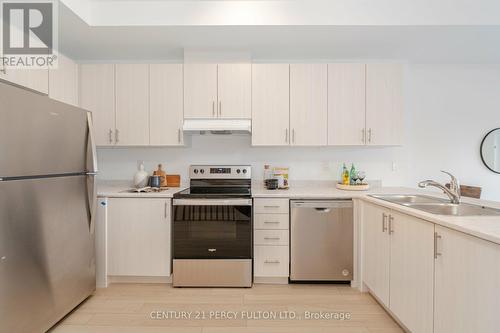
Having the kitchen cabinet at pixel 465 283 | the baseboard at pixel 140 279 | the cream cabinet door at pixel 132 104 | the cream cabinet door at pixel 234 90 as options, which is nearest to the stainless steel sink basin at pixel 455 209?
the kitchen cabinet at pixel 465 283

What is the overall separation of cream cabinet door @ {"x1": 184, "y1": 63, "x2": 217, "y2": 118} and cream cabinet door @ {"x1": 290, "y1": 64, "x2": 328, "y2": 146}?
0.84 meters

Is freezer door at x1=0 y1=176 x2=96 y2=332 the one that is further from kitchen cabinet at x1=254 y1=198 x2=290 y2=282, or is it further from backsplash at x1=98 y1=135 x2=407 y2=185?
kitchen cabinet at x1=254 y1=198 x2=290 y2=282

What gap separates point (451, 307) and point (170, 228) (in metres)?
2.18

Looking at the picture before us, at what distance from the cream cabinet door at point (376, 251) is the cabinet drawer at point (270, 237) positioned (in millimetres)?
742

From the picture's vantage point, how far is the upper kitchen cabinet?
8.68 feet

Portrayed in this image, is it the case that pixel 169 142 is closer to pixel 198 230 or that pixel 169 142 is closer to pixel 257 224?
pixel 198 230

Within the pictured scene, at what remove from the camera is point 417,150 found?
135 inches

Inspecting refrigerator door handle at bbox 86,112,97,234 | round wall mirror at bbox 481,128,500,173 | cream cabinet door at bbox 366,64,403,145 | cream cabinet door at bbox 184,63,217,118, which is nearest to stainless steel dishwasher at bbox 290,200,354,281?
cream cabinet door at bbox 366,64,403,145

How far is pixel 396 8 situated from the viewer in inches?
100

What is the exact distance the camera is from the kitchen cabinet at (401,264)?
1.62m

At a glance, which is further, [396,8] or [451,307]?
[396,8]

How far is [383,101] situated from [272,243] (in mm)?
1902

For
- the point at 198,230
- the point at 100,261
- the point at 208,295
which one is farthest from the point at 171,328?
the point at 100,261

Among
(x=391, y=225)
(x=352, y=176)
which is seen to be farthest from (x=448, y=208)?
(x=352, y=176)
